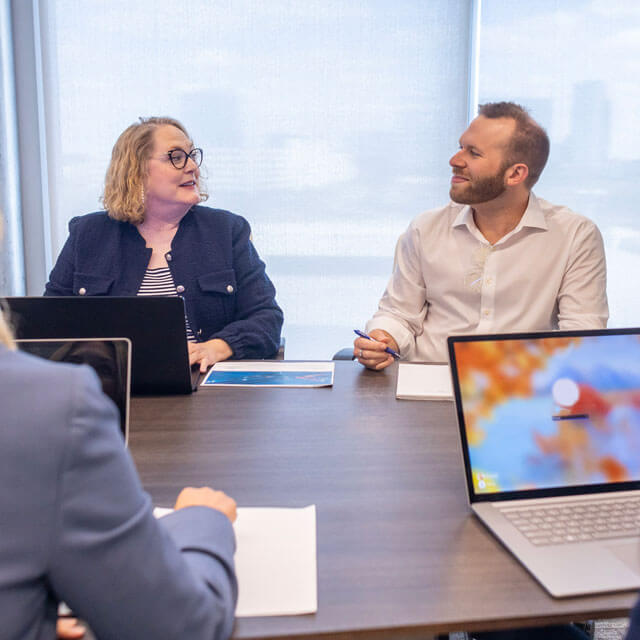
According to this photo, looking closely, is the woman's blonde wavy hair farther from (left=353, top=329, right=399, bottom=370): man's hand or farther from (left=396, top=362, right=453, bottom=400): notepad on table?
(left=396, top=362, right=453, bottom=400): notepad on table

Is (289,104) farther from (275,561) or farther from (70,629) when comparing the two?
(70,629)

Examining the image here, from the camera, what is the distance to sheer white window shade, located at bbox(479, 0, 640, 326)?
2654 millimetres

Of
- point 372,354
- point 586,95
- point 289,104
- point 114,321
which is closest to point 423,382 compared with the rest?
point 372,354

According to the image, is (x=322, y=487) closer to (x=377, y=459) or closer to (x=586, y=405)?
(x=377, y=459)

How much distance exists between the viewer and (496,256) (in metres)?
2.04

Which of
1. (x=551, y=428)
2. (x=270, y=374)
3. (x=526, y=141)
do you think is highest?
(x=526, y=141)

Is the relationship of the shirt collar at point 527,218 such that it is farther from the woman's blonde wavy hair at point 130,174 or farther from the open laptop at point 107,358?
the open laptop at point 107,358

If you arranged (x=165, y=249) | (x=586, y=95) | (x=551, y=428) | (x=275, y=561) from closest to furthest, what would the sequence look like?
(x=275, y=561) → (x=551, y=428) → (x=165, y=249) → (x=586, y=95)

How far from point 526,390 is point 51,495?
0.70m

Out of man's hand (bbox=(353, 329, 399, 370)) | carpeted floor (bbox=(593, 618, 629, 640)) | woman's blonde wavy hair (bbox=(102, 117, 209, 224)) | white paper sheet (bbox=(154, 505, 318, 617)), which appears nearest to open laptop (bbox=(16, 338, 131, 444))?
white paper sheet (bbox=(154, 505, 318, 617))

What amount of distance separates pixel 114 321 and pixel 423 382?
2.34ft

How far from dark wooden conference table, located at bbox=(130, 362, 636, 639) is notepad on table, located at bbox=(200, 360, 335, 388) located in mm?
49

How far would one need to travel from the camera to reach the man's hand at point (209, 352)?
66.1 inches

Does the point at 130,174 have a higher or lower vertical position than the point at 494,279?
higher
